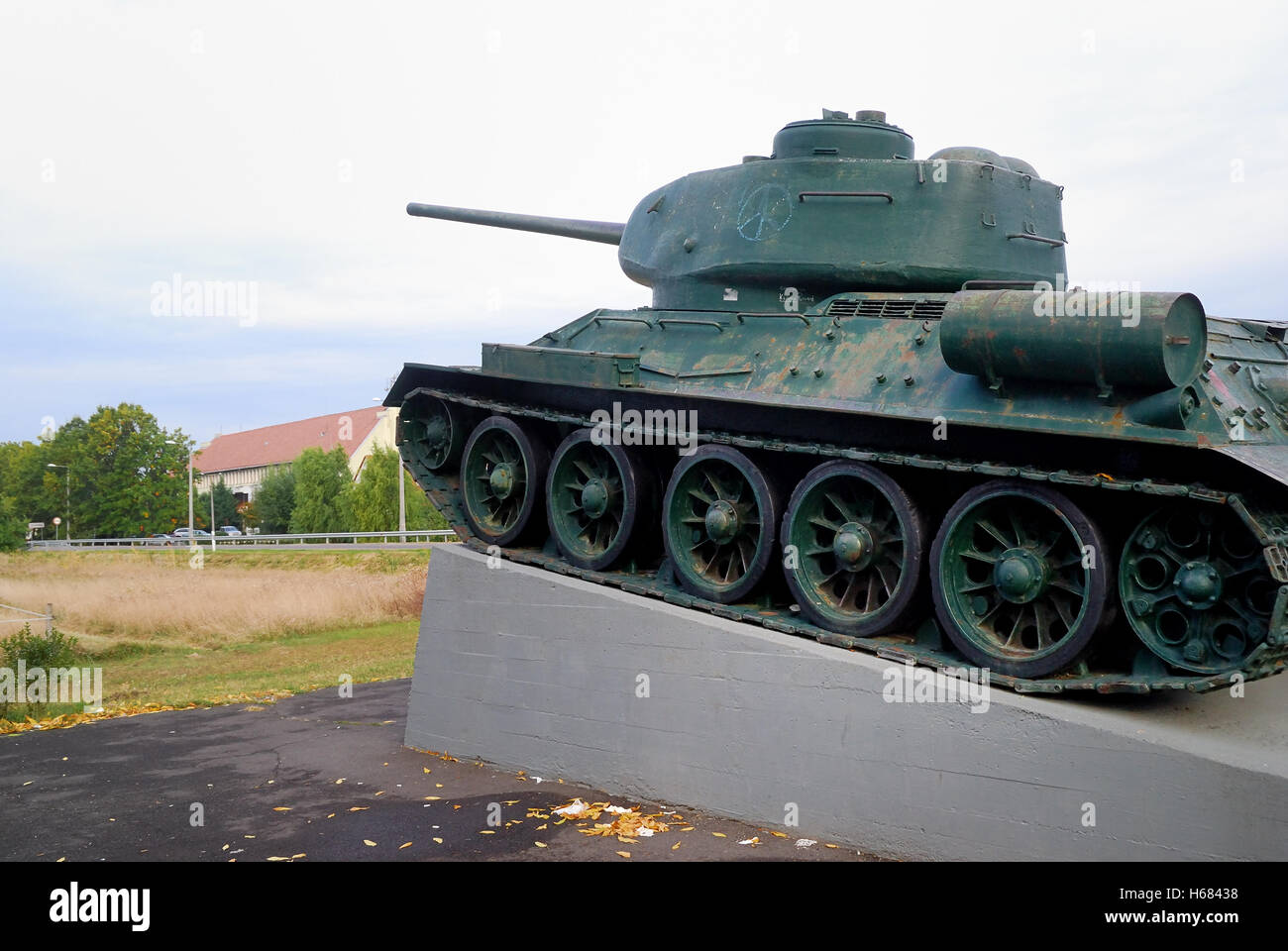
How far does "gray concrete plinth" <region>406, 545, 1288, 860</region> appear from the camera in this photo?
7438 millimetres

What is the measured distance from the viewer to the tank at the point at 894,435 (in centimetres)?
793

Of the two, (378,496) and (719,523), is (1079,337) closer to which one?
(719,523)

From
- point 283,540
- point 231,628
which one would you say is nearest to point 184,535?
point 283,540

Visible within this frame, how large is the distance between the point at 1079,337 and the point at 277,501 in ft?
207

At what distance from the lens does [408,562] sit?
35781 mm

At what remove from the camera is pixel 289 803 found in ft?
33.9

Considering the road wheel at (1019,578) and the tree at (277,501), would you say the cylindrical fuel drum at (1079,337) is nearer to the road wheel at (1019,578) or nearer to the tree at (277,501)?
the road wheel at (1019,578)

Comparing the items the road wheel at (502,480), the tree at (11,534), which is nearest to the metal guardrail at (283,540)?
the tree at (11,534)

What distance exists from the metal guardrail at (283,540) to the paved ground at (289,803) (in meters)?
23.4

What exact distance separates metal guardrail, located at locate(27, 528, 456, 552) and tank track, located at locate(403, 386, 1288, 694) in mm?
24875

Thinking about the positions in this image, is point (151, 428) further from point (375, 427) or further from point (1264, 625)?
point (1264, 625)

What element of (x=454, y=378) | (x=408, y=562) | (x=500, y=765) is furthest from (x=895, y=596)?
(x=408, y=562)

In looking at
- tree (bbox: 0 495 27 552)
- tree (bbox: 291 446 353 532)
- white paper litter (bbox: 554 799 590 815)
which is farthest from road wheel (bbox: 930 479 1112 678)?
tree (bbox: 0 495 27 552)

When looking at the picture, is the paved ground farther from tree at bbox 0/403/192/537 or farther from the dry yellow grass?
tree at bbox 0/403/192/537
